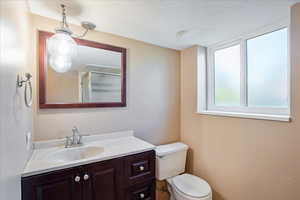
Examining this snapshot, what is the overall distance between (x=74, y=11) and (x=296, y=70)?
1804 millimetres

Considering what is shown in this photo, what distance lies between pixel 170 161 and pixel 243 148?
78 cm

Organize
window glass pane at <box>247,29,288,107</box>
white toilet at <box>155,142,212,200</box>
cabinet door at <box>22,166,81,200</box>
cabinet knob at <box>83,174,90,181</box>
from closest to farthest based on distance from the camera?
cabinet door at <box>22,166,81,200</box> → cabinet knob at <box>83,174,90,181</box> → window glass pane at <box>247,29,288,107</box> → white toilet at <box>155,142,212,200</box>

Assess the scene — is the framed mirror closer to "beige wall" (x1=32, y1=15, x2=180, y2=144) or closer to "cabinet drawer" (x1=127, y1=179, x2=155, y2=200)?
"beige wall" (x1=32, y1=15, x2=180, y2=144)

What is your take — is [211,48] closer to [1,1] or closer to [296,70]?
[296,70]

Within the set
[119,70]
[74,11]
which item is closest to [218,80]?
[119,70]

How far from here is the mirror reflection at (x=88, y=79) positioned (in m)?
1.42

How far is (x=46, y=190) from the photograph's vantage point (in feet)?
3.31

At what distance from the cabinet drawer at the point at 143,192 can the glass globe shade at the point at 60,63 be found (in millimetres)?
1251

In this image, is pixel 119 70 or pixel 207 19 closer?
pixel 207 19

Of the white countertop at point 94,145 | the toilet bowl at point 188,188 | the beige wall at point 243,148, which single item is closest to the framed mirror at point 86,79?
the white countertop at point 94,145

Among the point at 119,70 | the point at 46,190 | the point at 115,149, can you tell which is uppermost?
the point at 119,70

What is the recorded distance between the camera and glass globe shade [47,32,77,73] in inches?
50.9

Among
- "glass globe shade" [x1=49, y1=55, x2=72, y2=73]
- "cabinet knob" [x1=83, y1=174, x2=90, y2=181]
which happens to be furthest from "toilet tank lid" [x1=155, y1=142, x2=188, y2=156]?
"glass globe shade" [x1=49, y1=55, x2=72, y2=73]

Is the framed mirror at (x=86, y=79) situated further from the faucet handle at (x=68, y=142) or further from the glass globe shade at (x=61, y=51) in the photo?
the faucet handle at (x=68, y=142)
